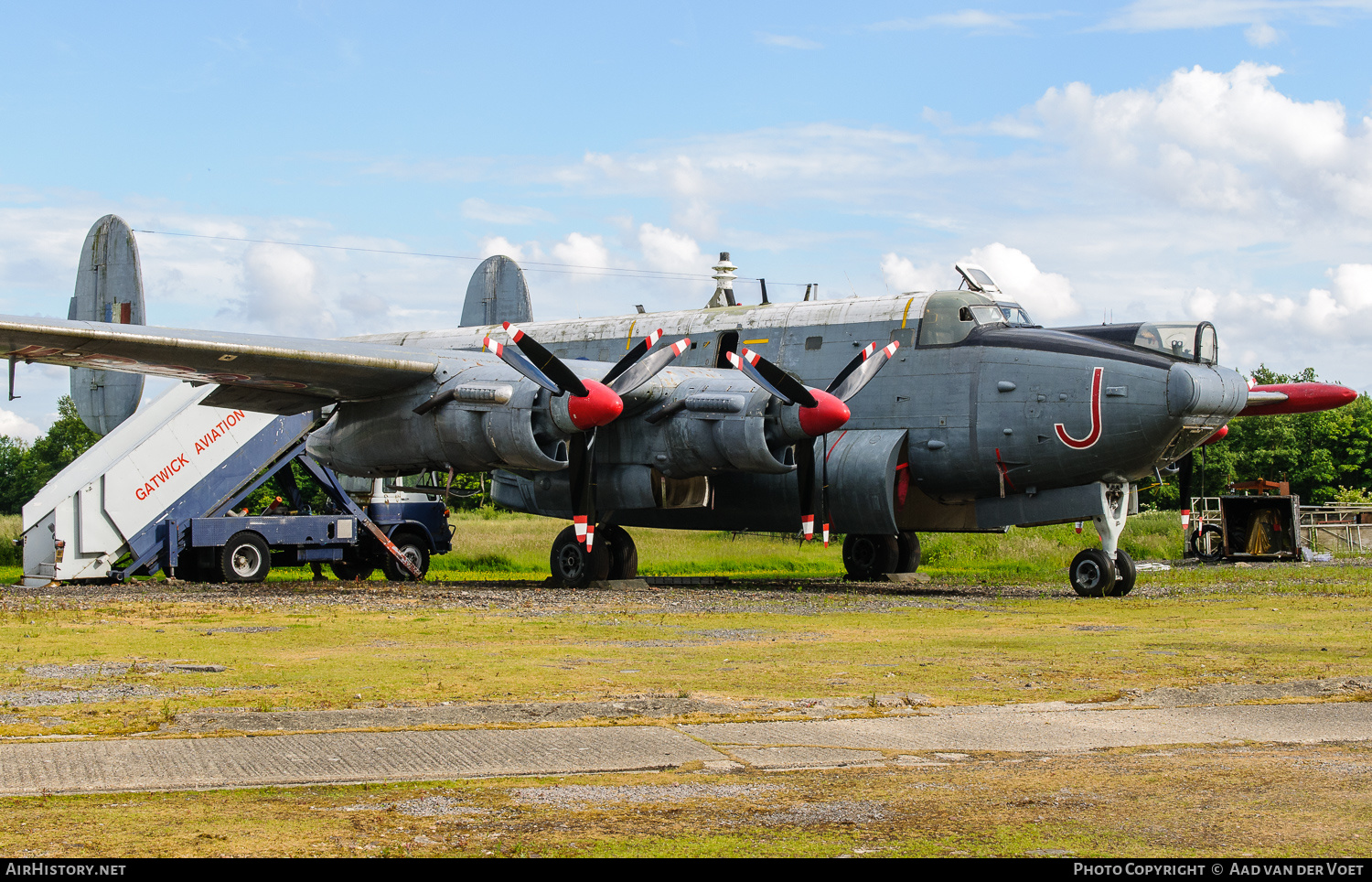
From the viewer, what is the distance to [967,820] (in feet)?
16.6

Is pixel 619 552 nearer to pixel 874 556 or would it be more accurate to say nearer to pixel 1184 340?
pixel 874 556

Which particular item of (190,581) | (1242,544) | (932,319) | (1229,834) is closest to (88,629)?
(190,581)

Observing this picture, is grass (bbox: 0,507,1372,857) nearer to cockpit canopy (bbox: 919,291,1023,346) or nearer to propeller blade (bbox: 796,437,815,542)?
propeller blade (bbox: 796,437,815,542)

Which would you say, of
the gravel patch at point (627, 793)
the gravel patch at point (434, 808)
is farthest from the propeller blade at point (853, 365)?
the gravel patch at point (434, 808)

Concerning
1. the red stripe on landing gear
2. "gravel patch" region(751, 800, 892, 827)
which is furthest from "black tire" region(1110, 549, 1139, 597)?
"gravel patch" region(751, 800, 892, 827)

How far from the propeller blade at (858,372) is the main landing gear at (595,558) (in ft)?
14.0

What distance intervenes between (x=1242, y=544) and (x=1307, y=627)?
58.7 ft

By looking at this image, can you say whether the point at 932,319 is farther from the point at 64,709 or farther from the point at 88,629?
the point at 64,709

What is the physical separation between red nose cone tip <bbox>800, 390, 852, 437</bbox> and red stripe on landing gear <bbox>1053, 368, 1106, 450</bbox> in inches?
113

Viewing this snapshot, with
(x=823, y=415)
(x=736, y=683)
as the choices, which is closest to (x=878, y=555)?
(x=823, y=415)

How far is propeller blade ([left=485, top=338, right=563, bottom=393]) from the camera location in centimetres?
1738

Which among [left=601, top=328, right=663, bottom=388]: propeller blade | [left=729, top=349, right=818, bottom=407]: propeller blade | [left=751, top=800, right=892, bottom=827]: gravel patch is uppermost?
[left=601, top=328, right=663, bottom=388]: propeller blade

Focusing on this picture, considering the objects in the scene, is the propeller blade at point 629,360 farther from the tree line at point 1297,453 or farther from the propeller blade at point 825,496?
the tree line at point 1297,453
